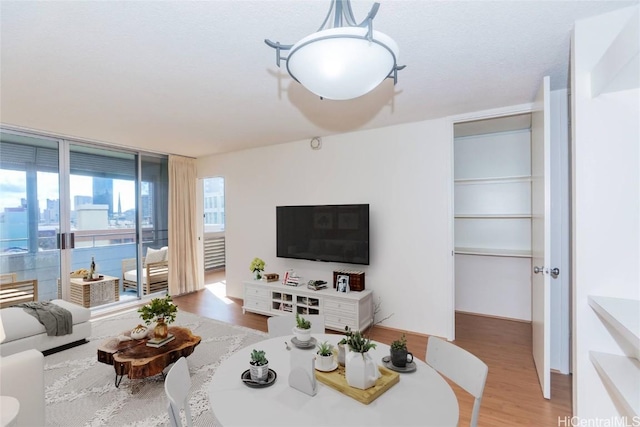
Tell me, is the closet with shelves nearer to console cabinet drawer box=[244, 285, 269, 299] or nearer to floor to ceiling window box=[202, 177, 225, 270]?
console cabinet drawer box=[244, 285, 269, 299]

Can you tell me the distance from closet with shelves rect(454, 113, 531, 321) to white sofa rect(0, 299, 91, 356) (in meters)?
4.47

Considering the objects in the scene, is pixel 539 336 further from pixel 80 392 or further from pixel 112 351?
pixel 80 392

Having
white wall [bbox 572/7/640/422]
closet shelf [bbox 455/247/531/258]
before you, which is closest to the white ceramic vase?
white wall [bbox 572/7/640/422]

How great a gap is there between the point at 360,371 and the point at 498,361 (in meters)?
2.32

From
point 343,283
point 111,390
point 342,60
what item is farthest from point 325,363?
point 343,283

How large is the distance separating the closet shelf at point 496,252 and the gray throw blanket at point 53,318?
4493 mm

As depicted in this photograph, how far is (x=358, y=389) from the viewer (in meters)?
1.33

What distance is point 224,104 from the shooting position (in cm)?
300

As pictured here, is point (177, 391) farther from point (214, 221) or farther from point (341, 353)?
point (214, 221)

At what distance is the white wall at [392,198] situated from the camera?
3.50 meters

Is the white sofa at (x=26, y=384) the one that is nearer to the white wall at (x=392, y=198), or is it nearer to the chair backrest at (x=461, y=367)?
the chair backrest at (x=461, y=367)

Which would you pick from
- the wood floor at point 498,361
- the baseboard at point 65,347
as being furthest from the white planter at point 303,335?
the baseboard at point 65,347

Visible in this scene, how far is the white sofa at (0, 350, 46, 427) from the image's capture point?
5.71ft

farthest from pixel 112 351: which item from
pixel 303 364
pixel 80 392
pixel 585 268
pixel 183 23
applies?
pixel 585 268
